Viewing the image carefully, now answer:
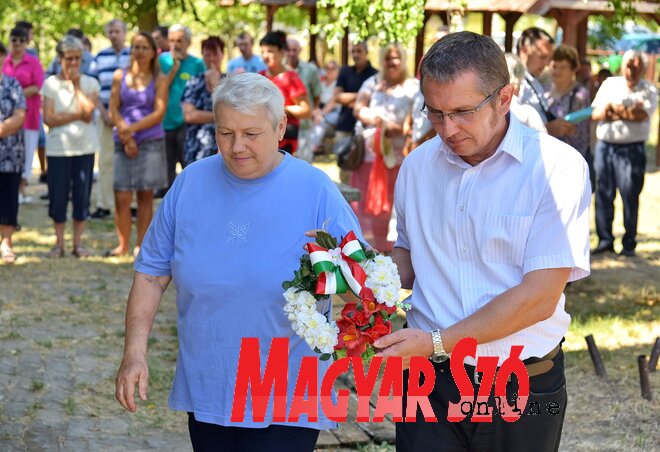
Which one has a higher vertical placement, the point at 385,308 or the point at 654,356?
the point at 385,308

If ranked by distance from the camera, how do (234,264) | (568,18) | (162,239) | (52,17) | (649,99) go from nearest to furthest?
1. (234,264)
2. (162,239)
3. (649,99)
4. (568,18)
5. (52,17)

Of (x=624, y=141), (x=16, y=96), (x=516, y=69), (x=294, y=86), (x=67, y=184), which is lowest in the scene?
(x=67, y=184)

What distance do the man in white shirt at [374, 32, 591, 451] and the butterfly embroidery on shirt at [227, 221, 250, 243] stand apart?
0.53 metres

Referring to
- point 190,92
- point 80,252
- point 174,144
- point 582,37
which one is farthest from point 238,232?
point 582,37

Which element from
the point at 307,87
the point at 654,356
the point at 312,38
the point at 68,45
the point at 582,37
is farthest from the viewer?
the point at 312,38

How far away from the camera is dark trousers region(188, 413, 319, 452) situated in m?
3.56

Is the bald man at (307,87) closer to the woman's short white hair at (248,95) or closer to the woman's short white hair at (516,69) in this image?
the woman's short white hair at (516,69)

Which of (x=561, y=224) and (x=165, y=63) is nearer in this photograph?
(x=561, y=224)

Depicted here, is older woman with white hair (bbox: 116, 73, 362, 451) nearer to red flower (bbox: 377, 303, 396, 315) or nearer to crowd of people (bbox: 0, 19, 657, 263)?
red flower (bbox: 377, 303, 396, 315)

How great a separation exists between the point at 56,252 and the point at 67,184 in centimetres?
76

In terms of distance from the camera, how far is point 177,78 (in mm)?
11703

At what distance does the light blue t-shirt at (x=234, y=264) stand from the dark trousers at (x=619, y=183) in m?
8.97

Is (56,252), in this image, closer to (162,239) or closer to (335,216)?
(162,239)

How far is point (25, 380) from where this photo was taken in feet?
23.0
